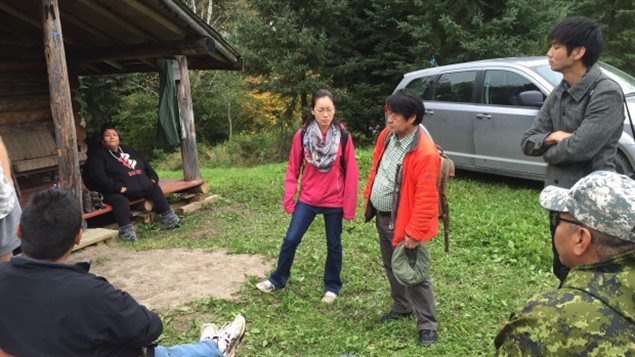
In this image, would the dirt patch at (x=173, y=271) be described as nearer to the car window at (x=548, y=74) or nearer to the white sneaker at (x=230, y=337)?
the white sneaker at (x=230, y=337)

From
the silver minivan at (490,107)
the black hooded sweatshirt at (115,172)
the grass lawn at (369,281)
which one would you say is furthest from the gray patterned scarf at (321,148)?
the black hooded sweatshirt at (115,172)

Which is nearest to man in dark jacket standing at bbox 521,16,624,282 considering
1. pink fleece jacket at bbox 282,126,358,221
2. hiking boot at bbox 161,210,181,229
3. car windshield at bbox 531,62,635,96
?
pink fleece jacket at bbox 282,126,358,221

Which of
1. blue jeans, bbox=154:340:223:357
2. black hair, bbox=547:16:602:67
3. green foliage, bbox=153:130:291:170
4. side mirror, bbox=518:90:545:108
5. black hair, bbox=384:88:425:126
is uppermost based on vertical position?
black hair, bbox=547:16:602:67

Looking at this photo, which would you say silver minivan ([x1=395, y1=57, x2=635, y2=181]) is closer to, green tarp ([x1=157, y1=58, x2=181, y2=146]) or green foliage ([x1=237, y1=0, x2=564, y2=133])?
green tarp ([x1=157, y1=58, x2=181, y2=146])

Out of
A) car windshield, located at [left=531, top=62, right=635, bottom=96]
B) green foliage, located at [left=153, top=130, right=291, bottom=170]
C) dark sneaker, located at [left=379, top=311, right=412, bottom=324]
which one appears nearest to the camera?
dark sneaker, located at [left=379, top=311, right=412, bottom=324]

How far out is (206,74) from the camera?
67.6ft

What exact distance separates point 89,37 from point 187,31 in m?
2.07

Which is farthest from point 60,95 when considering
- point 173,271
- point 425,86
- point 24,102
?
point 425,86

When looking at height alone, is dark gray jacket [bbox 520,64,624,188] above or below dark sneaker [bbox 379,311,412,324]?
above

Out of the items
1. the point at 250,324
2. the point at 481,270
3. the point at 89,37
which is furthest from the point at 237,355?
the point at 89,37

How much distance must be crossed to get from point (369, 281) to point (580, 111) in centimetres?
265

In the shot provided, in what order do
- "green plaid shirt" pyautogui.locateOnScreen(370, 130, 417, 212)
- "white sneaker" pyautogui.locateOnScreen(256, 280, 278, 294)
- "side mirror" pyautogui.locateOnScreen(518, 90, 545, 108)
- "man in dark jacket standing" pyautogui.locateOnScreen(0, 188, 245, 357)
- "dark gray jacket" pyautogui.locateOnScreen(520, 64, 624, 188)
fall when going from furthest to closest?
"side mirror" pyautogui.locateOnScreen(518, 90, 545, 108), "white sneaker" pyautogui.locateOnScreen(256, 280, 278, 294), "green plaid shirt" pyautogui.locateOnScreen(370, 130, 417, 212), "dark gray jacket" pyautogui.locateOnScreen(520, 64, 624, 188), "man in dark jacket standing" pyautogui.locateOnScreen(0, 188, 245, 357)

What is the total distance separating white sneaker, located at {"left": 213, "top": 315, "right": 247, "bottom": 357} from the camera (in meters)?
3.41

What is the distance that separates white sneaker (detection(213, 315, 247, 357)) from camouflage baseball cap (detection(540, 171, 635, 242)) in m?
2.39
